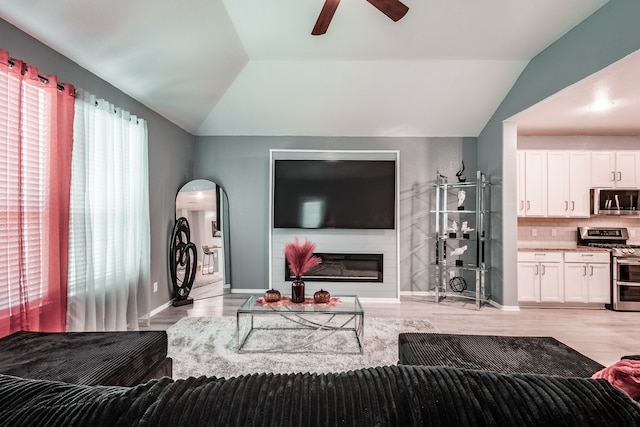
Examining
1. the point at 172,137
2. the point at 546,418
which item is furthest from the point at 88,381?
the point at 172,137

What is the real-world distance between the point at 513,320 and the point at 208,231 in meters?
4.26

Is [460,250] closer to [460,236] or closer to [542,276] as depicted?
[460,236]

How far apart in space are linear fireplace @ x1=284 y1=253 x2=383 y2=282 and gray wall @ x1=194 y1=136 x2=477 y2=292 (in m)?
0.51

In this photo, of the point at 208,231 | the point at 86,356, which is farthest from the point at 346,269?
the point at 86,356

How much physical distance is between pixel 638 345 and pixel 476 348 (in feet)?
9.05

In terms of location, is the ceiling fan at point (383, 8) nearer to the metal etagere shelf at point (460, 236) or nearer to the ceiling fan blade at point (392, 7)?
the ceiling fan blade at point (392, 7)

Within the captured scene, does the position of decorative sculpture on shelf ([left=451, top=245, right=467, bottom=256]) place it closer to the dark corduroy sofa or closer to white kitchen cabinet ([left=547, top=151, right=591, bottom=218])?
white kitchen cabinet ([left=547, top=151, right=591, bottom=218])

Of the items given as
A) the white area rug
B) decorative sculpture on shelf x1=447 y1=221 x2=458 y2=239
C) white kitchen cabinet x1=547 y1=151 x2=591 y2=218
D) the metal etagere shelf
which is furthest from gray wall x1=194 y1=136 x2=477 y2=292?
the white area rug

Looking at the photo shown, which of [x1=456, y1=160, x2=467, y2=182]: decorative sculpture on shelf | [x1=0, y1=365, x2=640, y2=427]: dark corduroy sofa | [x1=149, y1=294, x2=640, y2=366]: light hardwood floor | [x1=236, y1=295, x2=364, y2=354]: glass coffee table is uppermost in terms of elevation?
[x1=456, y1=160, x2=467, y2=182]: decorative sculpture on shelf

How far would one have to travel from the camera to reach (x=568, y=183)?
4.96 metres

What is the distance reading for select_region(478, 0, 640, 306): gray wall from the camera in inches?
109

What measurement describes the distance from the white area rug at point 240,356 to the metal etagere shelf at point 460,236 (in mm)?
1890

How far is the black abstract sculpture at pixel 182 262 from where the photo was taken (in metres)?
4.63

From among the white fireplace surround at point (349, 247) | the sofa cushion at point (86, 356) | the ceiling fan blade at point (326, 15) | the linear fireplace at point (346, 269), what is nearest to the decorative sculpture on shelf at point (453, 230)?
the white fireplace surround at point (349, 247)
